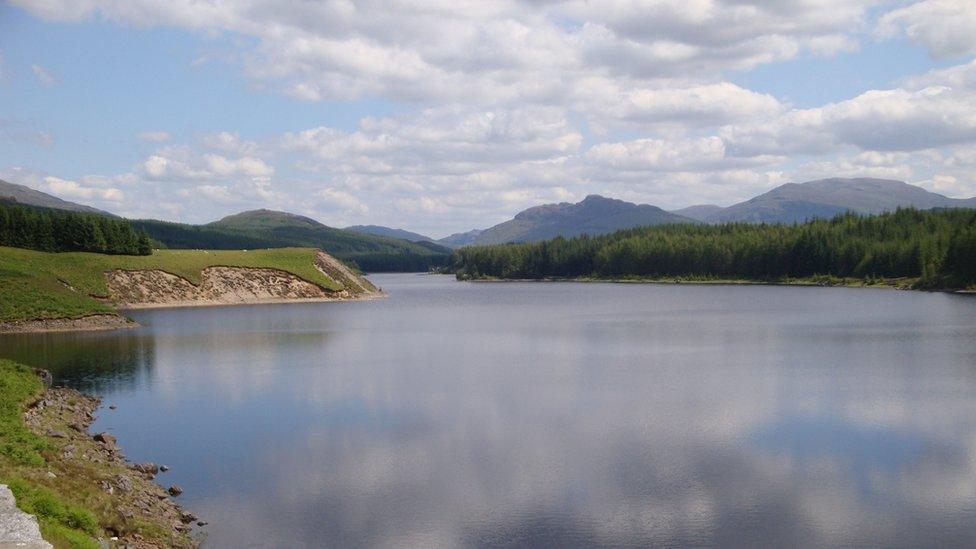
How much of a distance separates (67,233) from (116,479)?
102990mm

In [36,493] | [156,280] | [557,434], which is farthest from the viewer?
[156,280]

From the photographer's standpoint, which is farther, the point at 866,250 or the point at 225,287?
the point at 866,250

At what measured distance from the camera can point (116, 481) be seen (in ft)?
77.8

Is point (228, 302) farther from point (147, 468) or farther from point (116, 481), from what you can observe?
point (116, 481)

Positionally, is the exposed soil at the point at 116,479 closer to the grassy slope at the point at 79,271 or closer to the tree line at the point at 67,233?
the grassy slope at the point at 79,271

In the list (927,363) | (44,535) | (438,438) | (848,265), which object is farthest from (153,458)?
(848,265)

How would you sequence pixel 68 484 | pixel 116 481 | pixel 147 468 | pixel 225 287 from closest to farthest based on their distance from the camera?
1. pixel 68 484
2. pixel 116 481
3. pixel 147 468
4. pixel 225 287

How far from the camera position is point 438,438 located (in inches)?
1220

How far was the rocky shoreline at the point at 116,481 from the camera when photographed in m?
19.8

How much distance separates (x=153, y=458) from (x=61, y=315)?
5922 cm

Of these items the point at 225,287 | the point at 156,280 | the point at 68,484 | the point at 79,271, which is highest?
the point at 79,271

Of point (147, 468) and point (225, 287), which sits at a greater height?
point (225, 287)

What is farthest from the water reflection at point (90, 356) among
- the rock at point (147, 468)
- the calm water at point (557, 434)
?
the rock at point (147, 468)

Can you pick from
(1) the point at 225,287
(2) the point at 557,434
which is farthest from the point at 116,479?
(1) the point at 225,287
